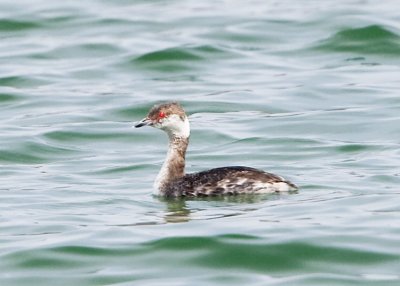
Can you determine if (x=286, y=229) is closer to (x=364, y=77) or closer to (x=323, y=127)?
(x=323, y=127)

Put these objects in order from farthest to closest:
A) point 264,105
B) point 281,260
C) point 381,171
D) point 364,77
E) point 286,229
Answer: point 364,77, point 264,105, point 381,171, point 286,229, point 281,260

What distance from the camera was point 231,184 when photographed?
16781 mm

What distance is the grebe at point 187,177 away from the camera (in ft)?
54.9

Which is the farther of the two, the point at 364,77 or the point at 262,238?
the point at 364,77

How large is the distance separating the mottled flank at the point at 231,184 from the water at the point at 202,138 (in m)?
0.11

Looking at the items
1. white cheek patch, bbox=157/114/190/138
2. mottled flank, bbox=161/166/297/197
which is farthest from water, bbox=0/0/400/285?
white cheek patch, bbox=157/114/190/138

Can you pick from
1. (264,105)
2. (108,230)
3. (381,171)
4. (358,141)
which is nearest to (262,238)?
(108,230)

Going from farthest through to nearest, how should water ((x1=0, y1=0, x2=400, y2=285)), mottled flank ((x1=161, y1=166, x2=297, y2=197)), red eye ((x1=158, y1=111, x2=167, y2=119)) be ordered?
red eye ((x1=158, y1=111, x2=167, y2=119)), mottled flank ((x1=161, y1=166, x2=297, y2=197)), water ((x1=0, y1=0, x2=400, y2=285))

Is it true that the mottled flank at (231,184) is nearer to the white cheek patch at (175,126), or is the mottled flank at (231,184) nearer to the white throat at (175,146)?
the white throat at (175,146)

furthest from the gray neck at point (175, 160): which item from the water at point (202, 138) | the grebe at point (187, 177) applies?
the water at point (202, 138)

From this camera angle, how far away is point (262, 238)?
15.0m

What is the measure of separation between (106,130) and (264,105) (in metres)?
2.65

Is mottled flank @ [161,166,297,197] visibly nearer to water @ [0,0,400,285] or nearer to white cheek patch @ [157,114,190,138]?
water @ [0,0,400,285]

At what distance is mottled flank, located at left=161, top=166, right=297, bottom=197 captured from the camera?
16.7m
